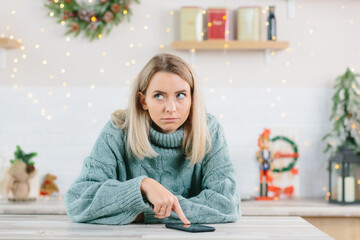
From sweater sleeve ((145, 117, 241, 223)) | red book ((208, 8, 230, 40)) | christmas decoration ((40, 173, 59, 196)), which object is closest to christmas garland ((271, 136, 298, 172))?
red book ((208, 8, 230, 40))

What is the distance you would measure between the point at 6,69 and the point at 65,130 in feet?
1.86

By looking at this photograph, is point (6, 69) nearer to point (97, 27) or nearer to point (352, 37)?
point (97, 27)

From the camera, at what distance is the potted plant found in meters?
3.20

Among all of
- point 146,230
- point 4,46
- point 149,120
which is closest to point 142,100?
point 149,120

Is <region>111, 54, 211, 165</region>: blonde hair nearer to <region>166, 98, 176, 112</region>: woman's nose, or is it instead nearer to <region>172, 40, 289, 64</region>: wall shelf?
<region>166, 98, 176, 112</region>: woman's nose

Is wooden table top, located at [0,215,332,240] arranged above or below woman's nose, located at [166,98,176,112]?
below

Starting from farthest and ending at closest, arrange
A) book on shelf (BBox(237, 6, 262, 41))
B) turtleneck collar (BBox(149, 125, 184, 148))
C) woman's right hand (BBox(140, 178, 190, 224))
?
book on shelf (BBox(237, 6, 262, 41))
turtleneck collar (BBox(149, 125, 184, 148))
woman's right hand (BBox(140, 178, 190, 224))

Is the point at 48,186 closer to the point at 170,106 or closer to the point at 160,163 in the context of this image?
the point at 160,163

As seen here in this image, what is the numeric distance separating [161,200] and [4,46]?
2391 millimetres

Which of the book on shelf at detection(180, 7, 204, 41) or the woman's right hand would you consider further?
the book on shelf at detection(180, 7, 204, 41)

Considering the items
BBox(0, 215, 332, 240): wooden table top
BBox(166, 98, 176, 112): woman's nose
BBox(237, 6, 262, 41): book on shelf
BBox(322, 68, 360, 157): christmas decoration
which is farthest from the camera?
BBox(237, 6, 262, 41): book on shelf

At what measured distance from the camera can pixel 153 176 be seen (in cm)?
182

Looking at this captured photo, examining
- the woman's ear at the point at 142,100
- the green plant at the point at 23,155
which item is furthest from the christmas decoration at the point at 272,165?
the woman's ear at the point at 142,100

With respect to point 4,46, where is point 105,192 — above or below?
below
